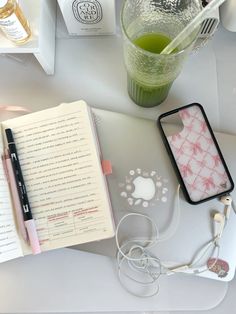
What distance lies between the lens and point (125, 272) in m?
0.55

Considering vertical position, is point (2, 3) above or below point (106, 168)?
above

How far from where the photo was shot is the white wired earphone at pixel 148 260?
53 centimetres

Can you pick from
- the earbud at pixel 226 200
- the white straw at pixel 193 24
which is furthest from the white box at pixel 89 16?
the earbud at pixel 226 200

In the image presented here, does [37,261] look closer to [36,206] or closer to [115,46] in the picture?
[36,206]

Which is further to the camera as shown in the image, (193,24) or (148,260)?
(148,260)

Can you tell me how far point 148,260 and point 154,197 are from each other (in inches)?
4.0

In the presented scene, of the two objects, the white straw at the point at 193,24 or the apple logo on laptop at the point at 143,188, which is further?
the apple logo on laptop at the point at 143,188

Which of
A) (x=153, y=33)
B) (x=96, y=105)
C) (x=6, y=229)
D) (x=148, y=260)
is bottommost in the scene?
(x=148, y=260)

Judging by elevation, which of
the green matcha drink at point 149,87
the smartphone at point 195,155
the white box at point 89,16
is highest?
the white box at point 89,16

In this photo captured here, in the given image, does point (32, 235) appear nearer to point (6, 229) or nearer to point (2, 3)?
point (6, 229)

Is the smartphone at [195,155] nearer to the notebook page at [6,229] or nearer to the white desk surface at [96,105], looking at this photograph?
the white desk surface at [96,105]

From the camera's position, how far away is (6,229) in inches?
19.8

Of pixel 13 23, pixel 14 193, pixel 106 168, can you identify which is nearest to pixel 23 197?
pixel 14 193

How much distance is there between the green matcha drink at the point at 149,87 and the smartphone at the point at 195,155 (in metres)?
0.04
